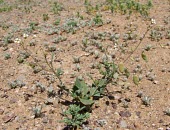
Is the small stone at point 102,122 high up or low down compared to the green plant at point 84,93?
down

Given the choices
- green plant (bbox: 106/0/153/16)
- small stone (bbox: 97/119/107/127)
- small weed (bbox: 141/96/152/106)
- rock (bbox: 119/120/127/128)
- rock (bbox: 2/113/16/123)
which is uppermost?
green plant (bbox: 106/0/153/16)

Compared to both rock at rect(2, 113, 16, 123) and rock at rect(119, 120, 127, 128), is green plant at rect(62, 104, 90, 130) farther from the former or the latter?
rock at rect(2, 113, 16, 123)

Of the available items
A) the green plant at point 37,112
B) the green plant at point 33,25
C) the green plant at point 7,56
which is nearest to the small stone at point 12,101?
the green plant at point 37,112

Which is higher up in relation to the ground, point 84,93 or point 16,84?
point 84,93

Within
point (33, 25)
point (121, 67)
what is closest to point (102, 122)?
point (121, 67)

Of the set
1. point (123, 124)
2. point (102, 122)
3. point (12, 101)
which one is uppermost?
point (12, 101)

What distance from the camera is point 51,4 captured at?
21.1 metres

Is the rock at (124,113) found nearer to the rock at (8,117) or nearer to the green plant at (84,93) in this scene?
the green plant at (84,93)

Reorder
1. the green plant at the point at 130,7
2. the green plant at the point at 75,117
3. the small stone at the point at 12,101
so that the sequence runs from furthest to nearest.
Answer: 1. the green plant at the point at 130,7
2. the small stone at the point at 12,101
3. the green plant at the point at 75,117

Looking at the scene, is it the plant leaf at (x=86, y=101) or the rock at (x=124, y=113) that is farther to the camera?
the rock at (x=124, y=113)

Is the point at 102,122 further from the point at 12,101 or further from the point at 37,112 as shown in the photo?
the point at 12,101

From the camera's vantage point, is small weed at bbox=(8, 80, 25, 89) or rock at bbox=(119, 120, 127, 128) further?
small weed at bbox=(8, 80, 25, 89)

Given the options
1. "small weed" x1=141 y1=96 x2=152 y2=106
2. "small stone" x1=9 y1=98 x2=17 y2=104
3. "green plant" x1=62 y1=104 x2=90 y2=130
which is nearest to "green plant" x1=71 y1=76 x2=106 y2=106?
"green plant" x1=62 y1=104 x2=90 y2=130

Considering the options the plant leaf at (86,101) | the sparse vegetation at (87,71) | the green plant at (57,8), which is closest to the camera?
the plant leaf at (86,101)
